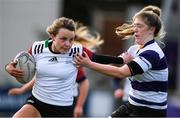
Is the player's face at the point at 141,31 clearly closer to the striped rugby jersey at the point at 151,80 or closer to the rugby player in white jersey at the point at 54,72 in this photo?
the striped rugby jersey at the point at 151,80

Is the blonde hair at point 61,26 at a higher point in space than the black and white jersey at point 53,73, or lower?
higher

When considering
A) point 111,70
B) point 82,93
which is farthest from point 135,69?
point 82,93

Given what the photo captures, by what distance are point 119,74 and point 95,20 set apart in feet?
51.4

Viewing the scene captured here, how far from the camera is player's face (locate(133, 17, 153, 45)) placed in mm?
7629

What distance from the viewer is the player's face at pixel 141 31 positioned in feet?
25.0

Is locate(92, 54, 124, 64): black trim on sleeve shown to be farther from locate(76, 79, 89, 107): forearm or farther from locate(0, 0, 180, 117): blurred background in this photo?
locate(0, 0, 180, 117): blurred background

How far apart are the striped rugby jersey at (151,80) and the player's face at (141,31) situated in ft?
0.21

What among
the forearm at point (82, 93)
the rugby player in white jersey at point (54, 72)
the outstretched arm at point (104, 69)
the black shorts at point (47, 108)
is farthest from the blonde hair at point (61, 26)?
the forearm at point (82, 93)

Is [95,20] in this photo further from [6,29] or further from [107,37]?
[6,29]

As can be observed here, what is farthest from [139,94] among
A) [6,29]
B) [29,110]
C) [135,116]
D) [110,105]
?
[6,29]

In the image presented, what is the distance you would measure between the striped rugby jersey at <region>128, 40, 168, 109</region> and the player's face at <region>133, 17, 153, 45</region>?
0.07 m

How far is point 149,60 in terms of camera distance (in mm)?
7445

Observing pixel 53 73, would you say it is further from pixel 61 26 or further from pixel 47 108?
pixel 61 26

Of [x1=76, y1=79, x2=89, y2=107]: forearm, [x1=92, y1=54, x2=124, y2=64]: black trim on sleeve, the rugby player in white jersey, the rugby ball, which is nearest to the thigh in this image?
the rugby player in white jersey
